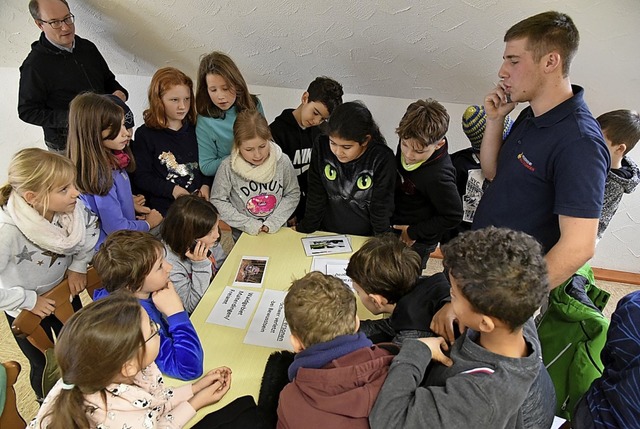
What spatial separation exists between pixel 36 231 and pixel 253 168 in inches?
35.5

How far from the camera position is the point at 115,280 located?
127 cm

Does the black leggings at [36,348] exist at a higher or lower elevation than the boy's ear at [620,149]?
lower

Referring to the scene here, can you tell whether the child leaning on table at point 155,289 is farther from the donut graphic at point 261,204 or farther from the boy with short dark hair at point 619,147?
the boy with short dark hair at point 619,147

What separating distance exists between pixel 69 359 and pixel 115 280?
42 cm

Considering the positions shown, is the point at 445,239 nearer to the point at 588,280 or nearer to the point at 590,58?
the point at 588,280

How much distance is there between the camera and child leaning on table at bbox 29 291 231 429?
2.85ft

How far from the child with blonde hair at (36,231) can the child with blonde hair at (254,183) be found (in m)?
0.65

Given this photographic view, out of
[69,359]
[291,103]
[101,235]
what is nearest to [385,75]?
[291,103]

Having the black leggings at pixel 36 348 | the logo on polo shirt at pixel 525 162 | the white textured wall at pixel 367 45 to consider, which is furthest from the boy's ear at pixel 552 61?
the black leggings at pixel 36 348

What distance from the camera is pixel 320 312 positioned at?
1003 mm

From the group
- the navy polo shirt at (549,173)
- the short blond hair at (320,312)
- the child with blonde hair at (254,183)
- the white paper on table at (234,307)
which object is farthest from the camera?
the child with blonde hair at (254,183)

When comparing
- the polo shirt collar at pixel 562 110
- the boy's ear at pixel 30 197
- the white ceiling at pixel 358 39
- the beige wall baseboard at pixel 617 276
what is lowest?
the beige wall baseboard at pixel 617 276

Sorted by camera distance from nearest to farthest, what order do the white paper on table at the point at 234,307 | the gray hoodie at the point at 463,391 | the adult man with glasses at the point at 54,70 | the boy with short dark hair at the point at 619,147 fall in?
the gray hoodie at the point at 463,391 → the white paper on table at the point at 234,307 → the boy with short dark hair at the point at 619,147 → the adult man with glasses at the point at 54,70

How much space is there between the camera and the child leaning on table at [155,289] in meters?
1.18
